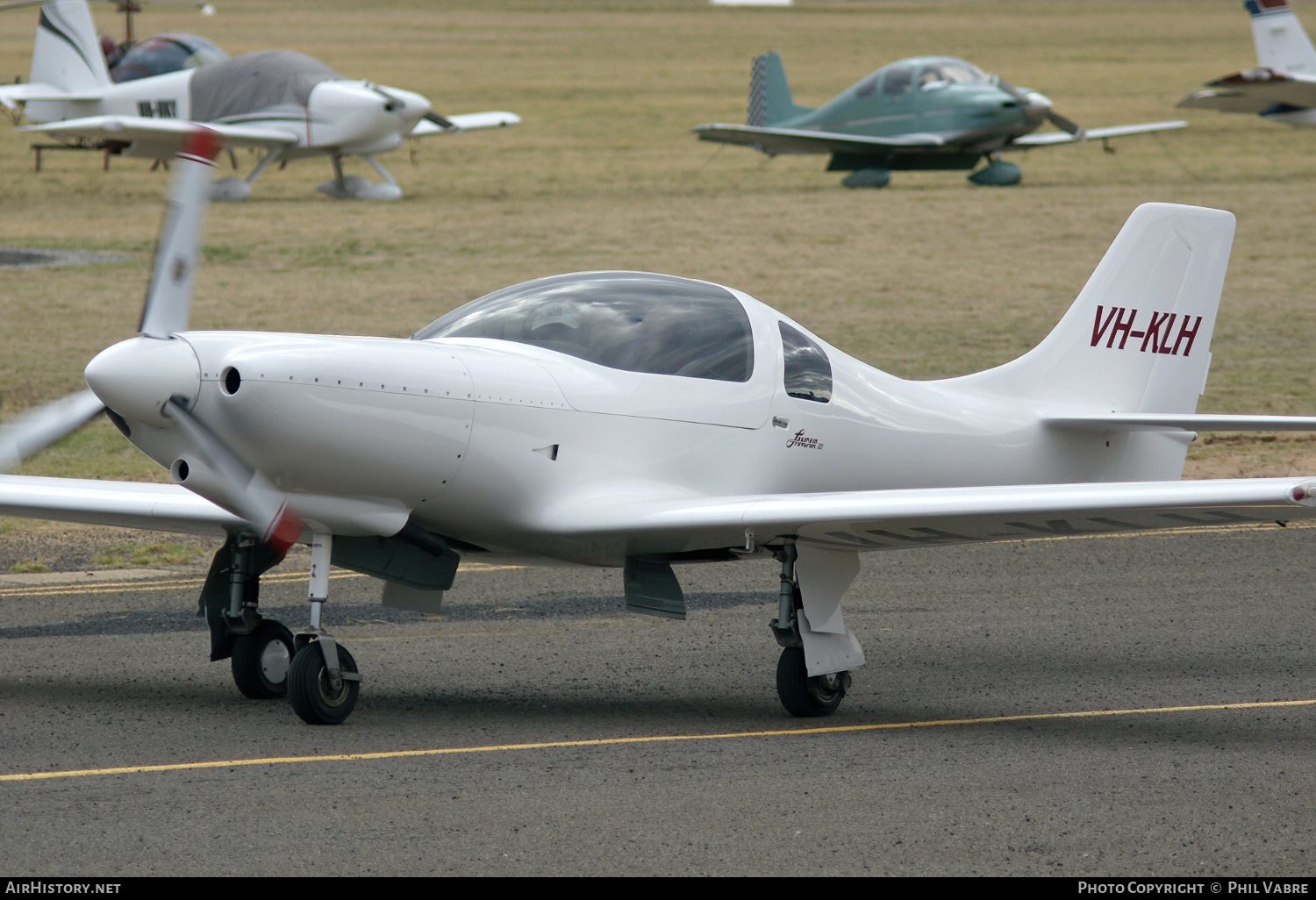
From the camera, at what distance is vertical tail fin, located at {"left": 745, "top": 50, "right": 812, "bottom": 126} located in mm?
46594

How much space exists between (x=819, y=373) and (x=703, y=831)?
3392 mm

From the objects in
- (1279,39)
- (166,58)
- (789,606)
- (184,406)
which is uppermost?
(184,406)

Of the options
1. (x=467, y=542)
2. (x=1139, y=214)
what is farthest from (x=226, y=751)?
(x=1139, y=214)

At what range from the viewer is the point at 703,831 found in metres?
6.45

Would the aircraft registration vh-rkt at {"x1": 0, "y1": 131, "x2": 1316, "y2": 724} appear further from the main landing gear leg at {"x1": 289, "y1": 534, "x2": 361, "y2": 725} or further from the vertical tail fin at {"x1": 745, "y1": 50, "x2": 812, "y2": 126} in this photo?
the vertical tail fin at {"x1": 745, "y1": 50, "x2": 812, "y2": 126}

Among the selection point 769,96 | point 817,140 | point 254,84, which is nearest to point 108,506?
point 254,84

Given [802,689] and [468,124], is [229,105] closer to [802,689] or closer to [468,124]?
[468,124]

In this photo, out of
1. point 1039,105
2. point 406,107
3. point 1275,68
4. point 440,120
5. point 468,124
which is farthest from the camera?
point 1275,68

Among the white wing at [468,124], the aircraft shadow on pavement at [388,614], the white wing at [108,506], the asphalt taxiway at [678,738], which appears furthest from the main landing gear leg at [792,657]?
the white wing at [468,124]

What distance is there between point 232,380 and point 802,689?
3.21 metres

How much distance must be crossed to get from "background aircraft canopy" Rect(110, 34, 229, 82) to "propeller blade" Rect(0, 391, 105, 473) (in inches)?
1471

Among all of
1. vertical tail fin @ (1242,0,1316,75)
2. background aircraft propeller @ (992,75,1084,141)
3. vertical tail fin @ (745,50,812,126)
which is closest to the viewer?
background aircraft propeller @ (992,75,1084,141)

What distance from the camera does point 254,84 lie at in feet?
134

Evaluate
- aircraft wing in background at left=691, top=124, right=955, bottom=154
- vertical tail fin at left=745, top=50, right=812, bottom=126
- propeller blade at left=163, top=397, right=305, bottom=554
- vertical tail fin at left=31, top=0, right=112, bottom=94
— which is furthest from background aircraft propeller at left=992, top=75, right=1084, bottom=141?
propeller blade at left=163, top=397, right=305, bottom=554
